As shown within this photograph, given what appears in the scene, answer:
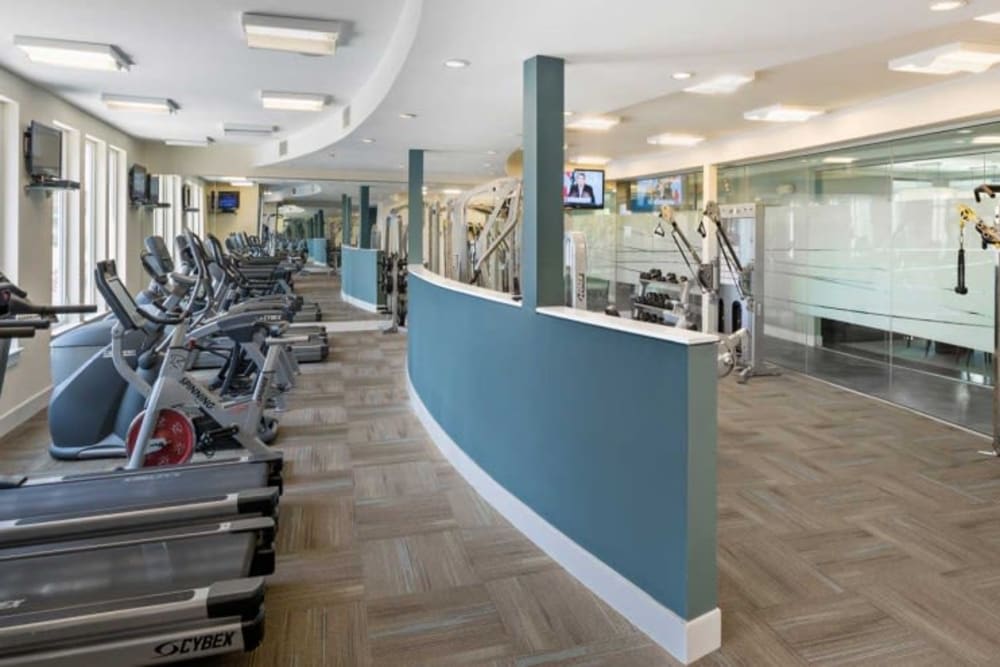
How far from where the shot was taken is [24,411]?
549cm

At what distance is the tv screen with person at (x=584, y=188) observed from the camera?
9070 millimetres

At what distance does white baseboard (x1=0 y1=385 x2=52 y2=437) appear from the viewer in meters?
5.12

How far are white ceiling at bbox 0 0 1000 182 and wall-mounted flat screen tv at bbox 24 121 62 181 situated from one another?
479 mm

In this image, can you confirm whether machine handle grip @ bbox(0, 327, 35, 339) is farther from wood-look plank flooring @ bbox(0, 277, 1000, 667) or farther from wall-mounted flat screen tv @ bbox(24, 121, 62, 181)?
wall-mounted flat screen tv @ bbox(24, 121, 62, 181)

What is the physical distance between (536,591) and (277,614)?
1015 millimetres

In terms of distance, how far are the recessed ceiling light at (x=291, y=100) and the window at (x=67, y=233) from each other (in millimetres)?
2045

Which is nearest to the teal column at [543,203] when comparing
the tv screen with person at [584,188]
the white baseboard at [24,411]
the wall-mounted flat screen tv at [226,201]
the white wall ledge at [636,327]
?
the white wall ledge at [636,327]

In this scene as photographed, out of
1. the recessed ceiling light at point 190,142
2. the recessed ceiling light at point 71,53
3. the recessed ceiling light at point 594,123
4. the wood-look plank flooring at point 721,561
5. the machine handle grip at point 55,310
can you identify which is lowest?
the wood-look plank flooring at point 721,561

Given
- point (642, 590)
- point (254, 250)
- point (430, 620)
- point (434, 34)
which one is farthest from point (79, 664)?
point (254, 250)

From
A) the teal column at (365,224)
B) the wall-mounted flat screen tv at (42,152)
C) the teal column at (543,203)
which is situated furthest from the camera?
the teal column at (365,224)

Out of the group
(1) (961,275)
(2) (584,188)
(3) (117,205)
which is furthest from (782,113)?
(3) (117,205)

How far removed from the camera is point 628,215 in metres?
11.3

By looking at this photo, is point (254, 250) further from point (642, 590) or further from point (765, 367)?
point (642, 590)

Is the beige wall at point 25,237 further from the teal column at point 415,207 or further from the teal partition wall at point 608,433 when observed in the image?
the teal partition wall at point 608,433
